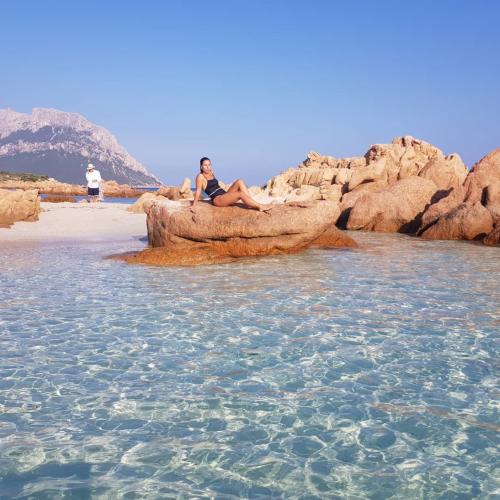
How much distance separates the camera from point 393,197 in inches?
856

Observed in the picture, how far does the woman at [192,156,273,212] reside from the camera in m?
13.1

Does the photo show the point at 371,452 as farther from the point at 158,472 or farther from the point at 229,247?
the point at 229,247

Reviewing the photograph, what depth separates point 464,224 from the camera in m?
17.8

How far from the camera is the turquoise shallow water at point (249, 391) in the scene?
3.54 meters

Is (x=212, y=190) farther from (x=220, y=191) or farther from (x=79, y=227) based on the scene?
Result: (x=79, y=227)

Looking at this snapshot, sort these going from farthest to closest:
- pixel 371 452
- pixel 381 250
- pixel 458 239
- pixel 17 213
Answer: pixel 17 213, pixel 458 239, pixel 381 250, pixel 371 452

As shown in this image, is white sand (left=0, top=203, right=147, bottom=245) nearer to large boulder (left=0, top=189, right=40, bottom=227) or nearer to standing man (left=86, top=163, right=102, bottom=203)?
large boulder (left=0, top=189, right=40, bottom=227)

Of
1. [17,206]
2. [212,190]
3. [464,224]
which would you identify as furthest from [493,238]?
[17,206]

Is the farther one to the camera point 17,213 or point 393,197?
point 393,197

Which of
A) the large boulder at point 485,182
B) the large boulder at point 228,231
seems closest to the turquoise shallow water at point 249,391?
the large boulder at point 228,231

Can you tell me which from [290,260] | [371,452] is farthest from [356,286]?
[371,452]

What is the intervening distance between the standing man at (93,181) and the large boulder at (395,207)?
47.4ft

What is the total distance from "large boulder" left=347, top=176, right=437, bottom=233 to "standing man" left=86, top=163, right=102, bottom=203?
14448mm

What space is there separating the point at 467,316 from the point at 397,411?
354 cm
